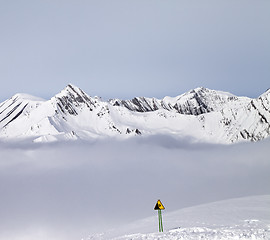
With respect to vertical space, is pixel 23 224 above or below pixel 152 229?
above

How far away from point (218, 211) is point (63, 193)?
174m

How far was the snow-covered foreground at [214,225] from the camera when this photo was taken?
23.5 m

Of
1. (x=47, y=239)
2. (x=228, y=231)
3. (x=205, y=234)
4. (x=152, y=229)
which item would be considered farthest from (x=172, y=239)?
(x=47, y=239)

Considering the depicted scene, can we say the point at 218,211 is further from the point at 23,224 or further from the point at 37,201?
the point at 37,201

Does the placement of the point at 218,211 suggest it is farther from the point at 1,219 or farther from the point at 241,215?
the point at 1,219

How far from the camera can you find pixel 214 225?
29.1 meters

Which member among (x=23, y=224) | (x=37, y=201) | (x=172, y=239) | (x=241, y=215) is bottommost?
(x=172, y=239)

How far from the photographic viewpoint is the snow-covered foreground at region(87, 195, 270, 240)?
23.5 metres

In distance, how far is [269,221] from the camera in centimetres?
2900

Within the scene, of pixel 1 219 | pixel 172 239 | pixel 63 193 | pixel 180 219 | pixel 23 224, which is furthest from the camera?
pixel 63 193

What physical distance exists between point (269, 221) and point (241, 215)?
5271mm

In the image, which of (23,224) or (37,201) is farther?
(37,201)

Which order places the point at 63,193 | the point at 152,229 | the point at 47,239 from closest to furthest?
the point at 152,229
the point at 47,239
the point at 63,193

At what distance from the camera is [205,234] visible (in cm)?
2366
